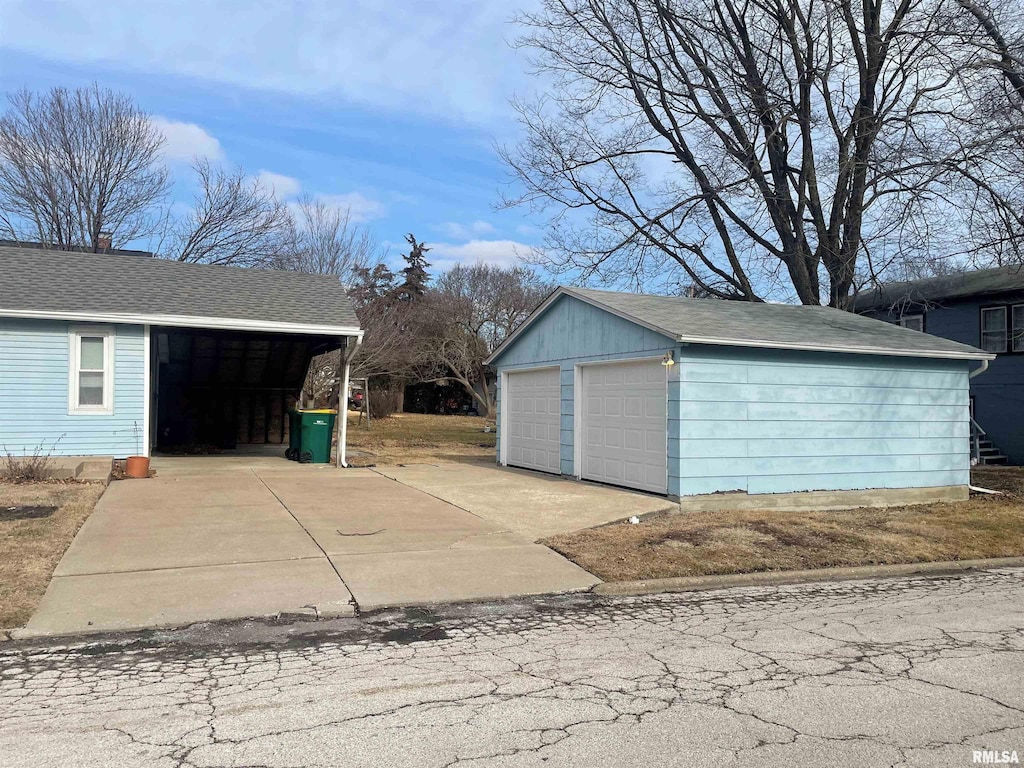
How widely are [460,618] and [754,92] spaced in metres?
18.5

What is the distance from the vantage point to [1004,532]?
401 inches

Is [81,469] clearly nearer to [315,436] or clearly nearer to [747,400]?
[315,436]

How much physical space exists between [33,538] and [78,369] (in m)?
6.69

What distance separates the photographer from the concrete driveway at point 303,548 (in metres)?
6.18

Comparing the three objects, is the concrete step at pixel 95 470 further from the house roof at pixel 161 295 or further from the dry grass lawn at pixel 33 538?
the house roof at pixel 161 295

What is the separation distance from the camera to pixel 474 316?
46.4 metres

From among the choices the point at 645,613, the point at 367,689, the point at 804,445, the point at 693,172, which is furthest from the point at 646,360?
the point at 693,172

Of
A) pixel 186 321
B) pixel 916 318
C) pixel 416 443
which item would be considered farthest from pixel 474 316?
pixel 186 321

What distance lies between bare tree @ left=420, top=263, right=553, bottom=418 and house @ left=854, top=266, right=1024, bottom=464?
2503cm

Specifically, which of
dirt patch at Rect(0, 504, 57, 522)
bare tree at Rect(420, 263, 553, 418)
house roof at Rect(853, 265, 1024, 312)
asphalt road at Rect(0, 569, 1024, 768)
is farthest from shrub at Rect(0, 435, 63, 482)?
bare tree at Rect(420, 263, 553, 418)

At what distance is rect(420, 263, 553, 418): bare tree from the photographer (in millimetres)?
45188

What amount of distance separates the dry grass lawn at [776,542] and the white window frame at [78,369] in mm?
9203

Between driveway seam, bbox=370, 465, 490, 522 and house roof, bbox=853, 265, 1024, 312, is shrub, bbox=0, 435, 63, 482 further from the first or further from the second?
house roof, bbox=853, 265, 1024, 312

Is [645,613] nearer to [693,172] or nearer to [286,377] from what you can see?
[286,377]
